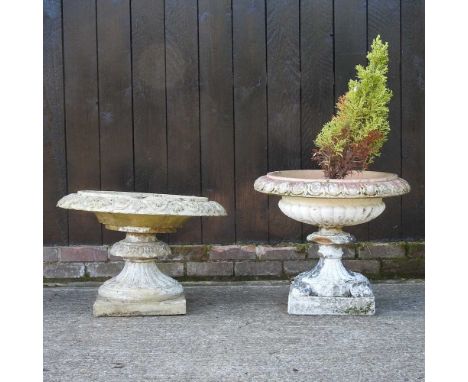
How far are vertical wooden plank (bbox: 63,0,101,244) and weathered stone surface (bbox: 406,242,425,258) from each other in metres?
2.03

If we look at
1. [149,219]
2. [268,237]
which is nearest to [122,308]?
[149,219]

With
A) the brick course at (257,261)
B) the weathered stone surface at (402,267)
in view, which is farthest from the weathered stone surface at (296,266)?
the weathered stone surface at (402,267)

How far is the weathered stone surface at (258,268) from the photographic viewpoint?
4.66 metres

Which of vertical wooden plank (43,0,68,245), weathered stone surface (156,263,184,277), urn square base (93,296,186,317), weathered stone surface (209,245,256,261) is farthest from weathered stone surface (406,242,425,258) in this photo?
vertical wooden plank (43,0,68,245)

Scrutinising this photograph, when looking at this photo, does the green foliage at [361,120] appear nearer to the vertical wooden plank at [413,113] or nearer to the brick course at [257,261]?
the vertical wooden plank at [413,113]

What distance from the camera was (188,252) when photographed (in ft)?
15.3

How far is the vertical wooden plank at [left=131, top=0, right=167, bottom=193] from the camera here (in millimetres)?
4539

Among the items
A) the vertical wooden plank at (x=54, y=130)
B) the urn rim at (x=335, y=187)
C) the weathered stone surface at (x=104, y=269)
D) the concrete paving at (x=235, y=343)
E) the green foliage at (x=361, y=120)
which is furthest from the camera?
the weathered stone surface at (x=104, y=269)

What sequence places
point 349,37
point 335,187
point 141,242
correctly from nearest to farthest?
point 335,187 → point 141,242 → point 349,37

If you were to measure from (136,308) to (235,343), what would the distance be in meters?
0.71

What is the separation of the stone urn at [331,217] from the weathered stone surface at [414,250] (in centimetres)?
80

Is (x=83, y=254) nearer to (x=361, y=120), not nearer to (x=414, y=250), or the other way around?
(x=361, y=120)

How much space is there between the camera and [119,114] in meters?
4.59

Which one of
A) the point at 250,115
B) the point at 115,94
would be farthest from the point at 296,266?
the point at 115,94
